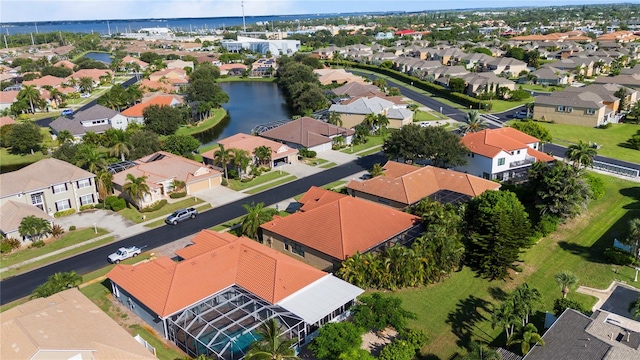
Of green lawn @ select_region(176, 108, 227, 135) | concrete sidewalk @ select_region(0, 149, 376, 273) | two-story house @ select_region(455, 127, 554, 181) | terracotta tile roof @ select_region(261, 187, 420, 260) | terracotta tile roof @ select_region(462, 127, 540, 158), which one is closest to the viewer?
terracotta tile roof @ select_region(261, 187, 420, 260)

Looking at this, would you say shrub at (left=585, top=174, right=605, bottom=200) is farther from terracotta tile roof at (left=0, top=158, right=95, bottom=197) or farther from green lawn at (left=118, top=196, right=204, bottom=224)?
terracotta tile roof at (left=0, top=158, right=95, bottom=197)

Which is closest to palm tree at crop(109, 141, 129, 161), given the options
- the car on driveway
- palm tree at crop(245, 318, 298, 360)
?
the car on driveway

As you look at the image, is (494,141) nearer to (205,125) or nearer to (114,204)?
(114,204)

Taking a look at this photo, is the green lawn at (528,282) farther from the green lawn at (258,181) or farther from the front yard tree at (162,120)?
the front yard tree at (162,120)

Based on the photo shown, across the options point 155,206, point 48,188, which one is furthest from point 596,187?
point 48,188

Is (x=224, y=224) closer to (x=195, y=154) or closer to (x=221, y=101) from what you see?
(x=195, y=154)

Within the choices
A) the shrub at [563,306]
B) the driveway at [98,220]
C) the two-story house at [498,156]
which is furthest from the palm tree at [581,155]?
the driveway at [98,220]
